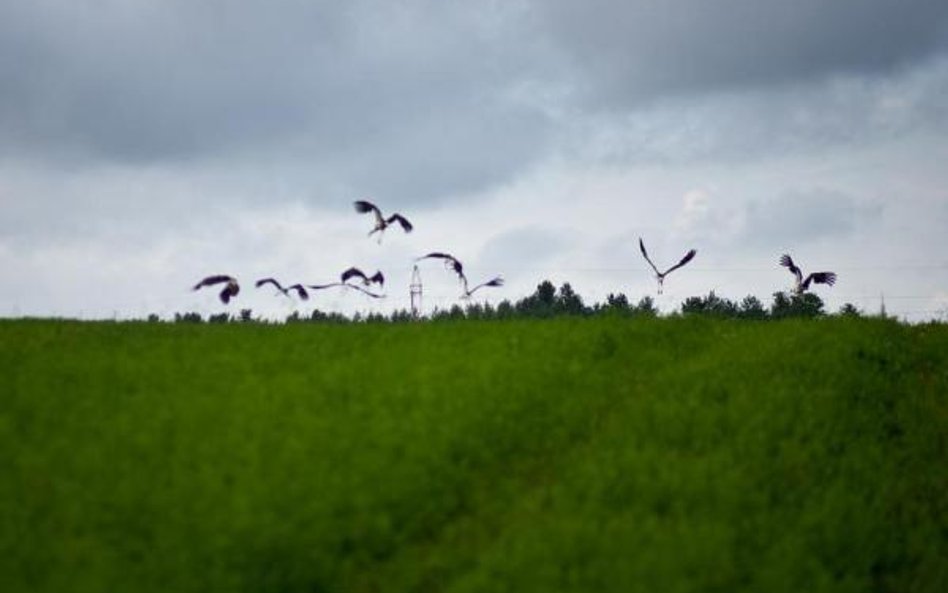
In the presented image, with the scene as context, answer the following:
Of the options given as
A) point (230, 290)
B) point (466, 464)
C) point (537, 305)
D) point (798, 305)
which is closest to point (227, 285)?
point (230, 290)

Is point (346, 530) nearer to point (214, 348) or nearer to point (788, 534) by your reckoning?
point (788, 534)

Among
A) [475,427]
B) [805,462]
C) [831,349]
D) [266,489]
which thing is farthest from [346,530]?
[831,349]

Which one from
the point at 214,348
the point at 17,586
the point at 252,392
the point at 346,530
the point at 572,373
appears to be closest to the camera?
the point at 17,586

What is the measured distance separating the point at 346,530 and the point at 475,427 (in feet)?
13.8

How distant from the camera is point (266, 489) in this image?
1814cm

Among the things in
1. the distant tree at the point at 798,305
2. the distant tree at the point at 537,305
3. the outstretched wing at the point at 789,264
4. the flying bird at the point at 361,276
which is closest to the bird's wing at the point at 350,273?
the flying bird at the point at 361,276

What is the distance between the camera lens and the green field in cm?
1694

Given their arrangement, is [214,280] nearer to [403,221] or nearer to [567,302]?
[403,221]

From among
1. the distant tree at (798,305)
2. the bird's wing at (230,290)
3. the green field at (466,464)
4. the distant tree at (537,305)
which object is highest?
the distant tree at (537,305)

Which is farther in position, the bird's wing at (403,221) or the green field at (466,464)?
the bird's wing at (403,221)

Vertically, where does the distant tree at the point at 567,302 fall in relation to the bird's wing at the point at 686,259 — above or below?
above

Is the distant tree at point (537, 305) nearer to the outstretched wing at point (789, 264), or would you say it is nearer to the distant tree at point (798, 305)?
the distant tree at point (798, 305)

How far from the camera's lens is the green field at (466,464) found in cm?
1694

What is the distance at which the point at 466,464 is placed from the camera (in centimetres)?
1975
